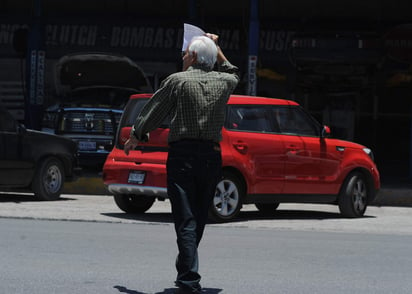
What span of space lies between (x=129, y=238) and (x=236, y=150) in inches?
103

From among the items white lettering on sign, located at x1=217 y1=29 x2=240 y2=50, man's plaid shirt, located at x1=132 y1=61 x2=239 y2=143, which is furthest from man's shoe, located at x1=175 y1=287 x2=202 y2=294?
white lettering on sign, located at x1=217 y1=29 x2=240 y2=50

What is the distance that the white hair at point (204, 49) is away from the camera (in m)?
7.07

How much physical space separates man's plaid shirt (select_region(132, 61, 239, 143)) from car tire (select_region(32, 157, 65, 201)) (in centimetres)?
911

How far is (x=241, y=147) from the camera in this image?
1284 centimetres

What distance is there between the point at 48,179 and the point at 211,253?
7240mm

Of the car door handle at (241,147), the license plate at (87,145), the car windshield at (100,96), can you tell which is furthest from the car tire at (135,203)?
the car windshield at (100,96)

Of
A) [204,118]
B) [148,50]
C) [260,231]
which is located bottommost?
[260,231]

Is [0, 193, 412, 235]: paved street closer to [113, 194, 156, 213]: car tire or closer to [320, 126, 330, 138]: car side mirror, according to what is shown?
[113, 194, 156, 213]: car tire

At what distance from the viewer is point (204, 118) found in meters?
7.02

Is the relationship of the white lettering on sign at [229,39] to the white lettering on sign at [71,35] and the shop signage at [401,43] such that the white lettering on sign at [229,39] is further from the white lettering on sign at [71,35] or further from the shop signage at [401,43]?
the shop signage at [401,43]

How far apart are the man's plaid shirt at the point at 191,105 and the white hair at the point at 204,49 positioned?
55mm

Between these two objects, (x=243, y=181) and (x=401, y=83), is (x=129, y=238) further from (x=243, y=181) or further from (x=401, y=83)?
(x=401, y=83)

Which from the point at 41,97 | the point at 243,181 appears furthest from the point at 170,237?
the point at 41,97

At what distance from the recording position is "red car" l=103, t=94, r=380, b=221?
12.7m
